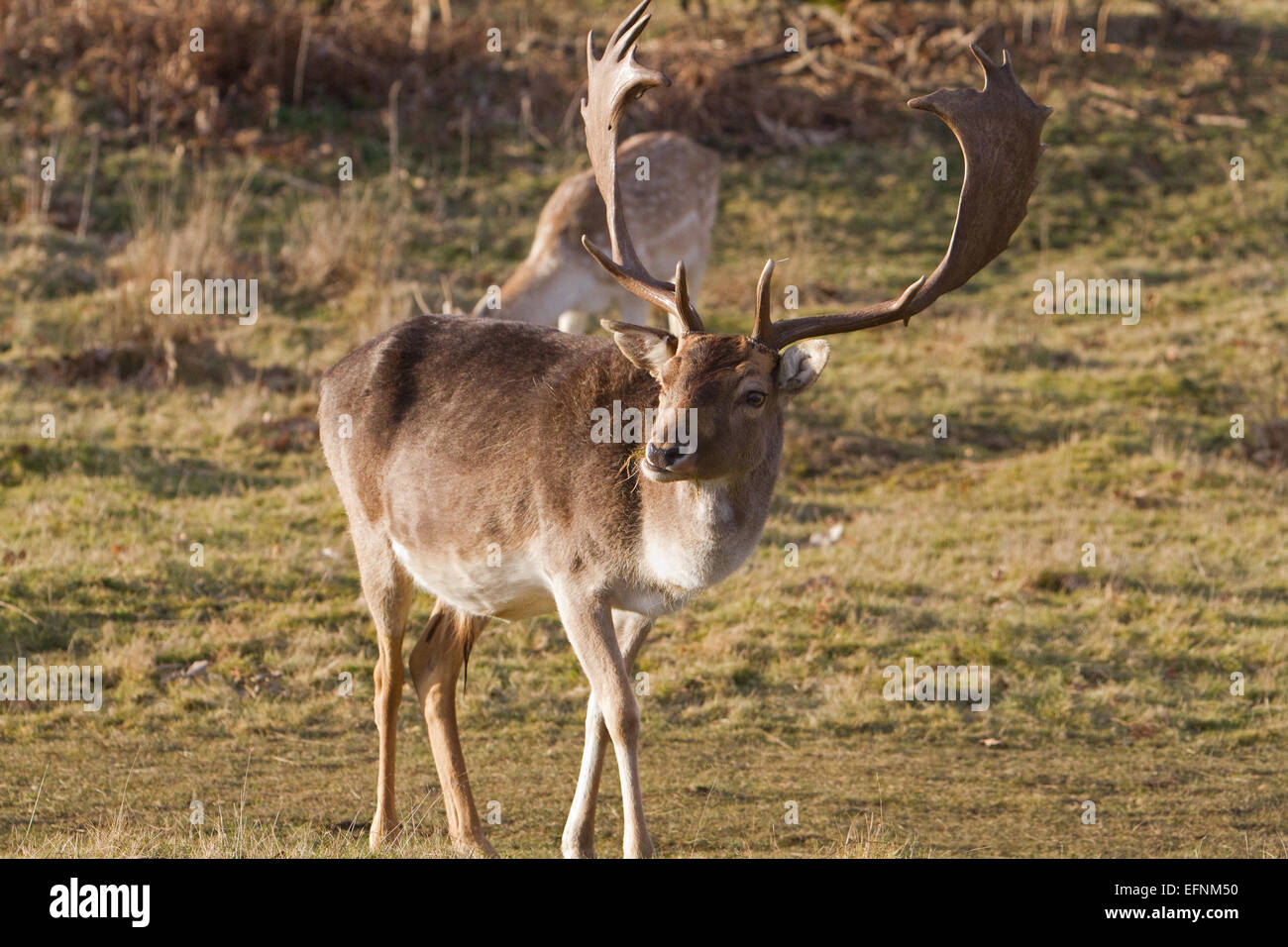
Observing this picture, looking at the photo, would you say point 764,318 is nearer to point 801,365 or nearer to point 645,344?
point 801,365

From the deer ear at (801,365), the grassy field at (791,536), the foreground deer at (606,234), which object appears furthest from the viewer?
the foreground deer at (606,234)

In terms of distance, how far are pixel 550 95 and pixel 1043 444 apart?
8.37 metres

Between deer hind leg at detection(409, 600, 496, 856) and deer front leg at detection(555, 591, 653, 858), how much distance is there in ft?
3.07

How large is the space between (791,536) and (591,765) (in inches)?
189

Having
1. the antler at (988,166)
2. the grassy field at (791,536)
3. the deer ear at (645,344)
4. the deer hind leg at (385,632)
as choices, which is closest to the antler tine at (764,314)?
the deer ear at (645,344)

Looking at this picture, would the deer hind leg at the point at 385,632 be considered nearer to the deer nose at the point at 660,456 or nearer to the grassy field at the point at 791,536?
the grassy field at the point at 791,536

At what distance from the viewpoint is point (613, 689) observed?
5.78m

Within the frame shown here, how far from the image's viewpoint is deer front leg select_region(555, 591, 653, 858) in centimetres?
568

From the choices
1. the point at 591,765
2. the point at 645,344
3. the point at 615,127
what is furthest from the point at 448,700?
the point at 615,127

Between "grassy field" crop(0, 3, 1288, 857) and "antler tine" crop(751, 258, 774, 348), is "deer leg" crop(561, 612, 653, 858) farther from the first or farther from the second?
"antler tine" crop(751, 258, 774, 348)

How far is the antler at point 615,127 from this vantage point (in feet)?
20.5

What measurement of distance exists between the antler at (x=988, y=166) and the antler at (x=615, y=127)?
0.84 metres

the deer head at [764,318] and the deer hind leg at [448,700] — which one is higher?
the deer head at [764,318]

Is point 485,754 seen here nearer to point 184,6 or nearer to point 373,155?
point 373,155
